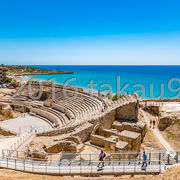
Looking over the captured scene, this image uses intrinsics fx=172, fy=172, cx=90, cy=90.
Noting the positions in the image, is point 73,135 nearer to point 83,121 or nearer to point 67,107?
point 83,121

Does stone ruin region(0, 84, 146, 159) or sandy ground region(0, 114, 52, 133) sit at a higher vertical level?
stone ruin region(0, 84, 146, 159)

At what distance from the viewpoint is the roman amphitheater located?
9.39 meters

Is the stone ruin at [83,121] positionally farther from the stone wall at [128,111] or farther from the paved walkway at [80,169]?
the paved walkway at [80,169]

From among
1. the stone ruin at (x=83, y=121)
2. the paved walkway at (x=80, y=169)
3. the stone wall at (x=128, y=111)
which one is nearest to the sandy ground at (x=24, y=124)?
the stone ruin at (x=83, y=121)

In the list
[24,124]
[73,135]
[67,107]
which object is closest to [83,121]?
[73,135]

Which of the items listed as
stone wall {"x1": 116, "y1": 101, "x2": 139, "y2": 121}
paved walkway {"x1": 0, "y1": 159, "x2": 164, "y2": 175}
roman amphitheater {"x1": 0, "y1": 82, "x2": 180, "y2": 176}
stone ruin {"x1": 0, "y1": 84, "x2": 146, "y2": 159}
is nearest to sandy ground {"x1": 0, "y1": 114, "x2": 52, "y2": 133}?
roman amphitheater {"x1": 0, "y1": 82, "x2": 180, "y2": 176}

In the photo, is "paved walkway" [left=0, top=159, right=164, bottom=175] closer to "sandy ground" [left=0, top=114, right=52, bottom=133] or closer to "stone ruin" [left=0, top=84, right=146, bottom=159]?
"stone ruin" [left=0, top=84, right=146, bottom=159]

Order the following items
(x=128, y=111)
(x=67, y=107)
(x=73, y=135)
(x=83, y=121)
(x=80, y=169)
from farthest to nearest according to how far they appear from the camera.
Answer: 1. (x=67, y=107)
2. (x=128, y=111)
3. (x=83, y=121)
4. (x=73, y=135)
5. (x=80, y=169)

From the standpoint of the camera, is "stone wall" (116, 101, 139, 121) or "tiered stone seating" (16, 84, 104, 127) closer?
"stone wall" (116, 101, 139, 121)

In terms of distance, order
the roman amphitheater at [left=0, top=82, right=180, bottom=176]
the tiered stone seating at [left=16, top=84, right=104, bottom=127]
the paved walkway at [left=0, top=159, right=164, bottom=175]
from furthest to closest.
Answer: the tiered stone seating at [left=16, top=84, right=104, bottom=127] → the roman amphitheater at [left=0, top=82, right=180, bottom=176] → the paved walkway at [left=0, top=159, right=164, bottom=175]

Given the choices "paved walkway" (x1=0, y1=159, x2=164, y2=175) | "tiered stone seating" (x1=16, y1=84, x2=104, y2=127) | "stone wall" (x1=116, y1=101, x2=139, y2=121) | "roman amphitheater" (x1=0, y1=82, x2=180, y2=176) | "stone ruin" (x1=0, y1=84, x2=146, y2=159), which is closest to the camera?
"paved walkway" (x1=0, y1=159, x2=164, y2=175)

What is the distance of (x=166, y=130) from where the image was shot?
2228 centimetres

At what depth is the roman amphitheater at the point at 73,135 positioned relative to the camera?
9.39 meters

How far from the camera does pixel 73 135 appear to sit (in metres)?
15.0
